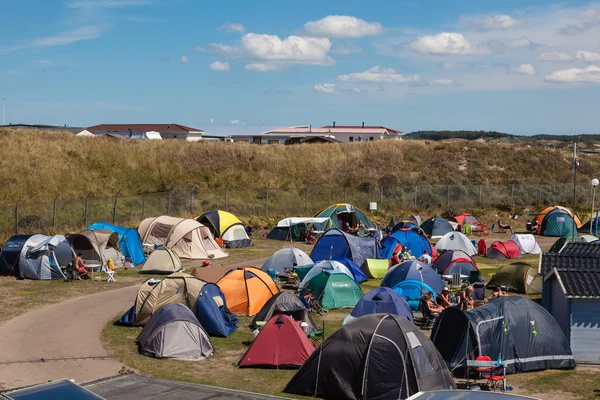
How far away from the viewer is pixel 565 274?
1775cm

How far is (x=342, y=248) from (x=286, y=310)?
33.0ft

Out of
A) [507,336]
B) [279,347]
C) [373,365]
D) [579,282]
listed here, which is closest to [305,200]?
[579,282]

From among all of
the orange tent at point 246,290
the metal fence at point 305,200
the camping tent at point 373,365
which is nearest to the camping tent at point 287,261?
the orange tent at point 246,290

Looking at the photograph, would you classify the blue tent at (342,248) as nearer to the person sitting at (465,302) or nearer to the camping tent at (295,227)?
the camping tent at (295,227)

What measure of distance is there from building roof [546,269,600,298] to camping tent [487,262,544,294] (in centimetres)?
656

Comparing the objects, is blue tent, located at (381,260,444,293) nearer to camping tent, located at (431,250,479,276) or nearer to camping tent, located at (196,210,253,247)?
camping tent, located at (431,250,479,276)

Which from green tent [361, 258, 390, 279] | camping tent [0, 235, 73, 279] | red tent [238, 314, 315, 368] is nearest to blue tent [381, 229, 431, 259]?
green tent [361, 258, 390, 279]

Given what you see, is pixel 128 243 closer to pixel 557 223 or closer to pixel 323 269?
pixel 323 269

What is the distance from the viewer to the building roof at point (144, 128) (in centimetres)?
9212

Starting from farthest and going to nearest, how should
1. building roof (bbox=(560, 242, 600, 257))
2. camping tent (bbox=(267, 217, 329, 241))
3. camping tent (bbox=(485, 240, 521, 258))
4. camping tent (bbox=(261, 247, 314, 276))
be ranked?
camping tent (bbox=(267, 217, 329, 241)), camping tent (bbox=(485, 240, 521, 258)), camping tent (bbox=(261, 247, 314, 276)), building roof (bbox=(560, 242, 600, 257))

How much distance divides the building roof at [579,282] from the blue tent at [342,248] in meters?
11.3

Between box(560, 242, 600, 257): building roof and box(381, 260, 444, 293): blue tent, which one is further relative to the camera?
box(381, 260, 444, 293): blue tent

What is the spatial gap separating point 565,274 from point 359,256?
37.9 feet

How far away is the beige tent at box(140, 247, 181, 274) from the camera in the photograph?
2753cm
